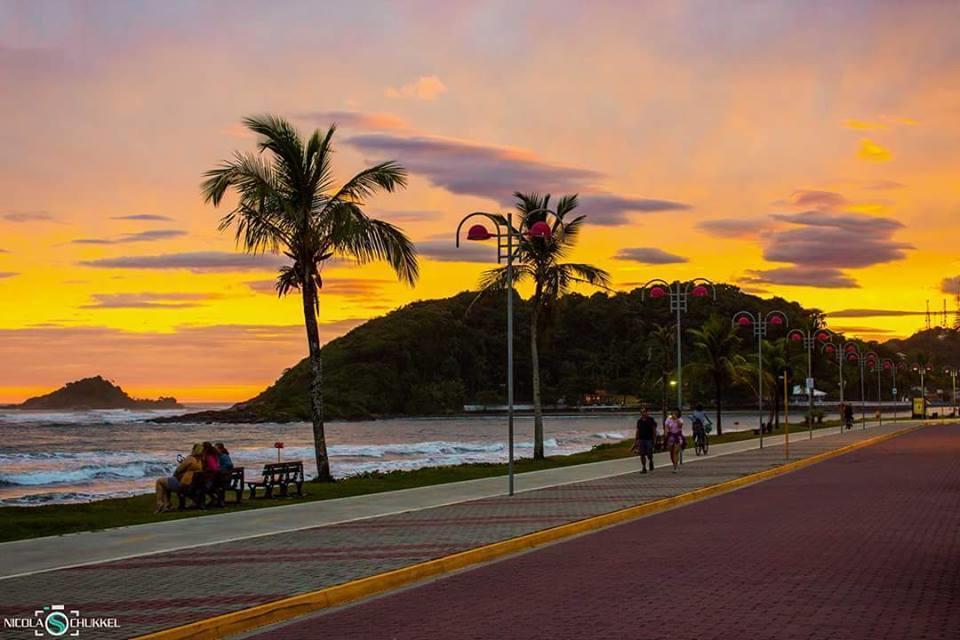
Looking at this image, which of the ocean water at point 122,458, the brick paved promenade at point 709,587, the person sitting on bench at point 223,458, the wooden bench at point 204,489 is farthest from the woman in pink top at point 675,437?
the ocean water at point 122,458

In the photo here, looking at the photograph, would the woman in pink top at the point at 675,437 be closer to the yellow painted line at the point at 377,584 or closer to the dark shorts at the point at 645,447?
the dark shorts at the point at 645,447

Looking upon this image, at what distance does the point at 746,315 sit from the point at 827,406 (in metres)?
154

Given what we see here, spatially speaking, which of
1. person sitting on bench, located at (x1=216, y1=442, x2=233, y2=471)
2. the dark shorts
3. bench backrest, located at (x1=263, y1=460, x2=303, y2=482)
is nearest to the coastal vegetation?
bench backrest, located at (x1=263, y1=460, x2=303, y2=482)

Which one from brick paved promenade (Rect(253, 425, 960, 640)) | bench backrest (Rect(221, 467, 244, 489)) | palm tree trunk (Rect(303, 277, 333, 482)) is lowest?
brick paved promenade (Rect(253, 425, 960, 640))

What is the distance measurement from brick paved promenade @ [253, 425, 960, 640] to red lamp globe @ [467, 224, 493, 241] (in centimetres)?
674

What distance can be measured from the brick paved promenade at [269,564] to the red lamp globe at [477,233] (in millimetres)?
5275

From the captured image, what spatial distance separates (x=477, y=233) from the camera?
22641mm

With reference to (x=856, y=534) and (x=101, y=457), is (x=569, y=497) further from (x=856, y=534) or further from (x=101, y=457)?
(x=101, y=457)

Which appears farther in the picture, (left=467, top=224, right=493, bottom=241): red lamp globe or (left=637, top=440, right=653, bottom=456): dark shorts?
(left=637, top=440, right=653, bottom=456): dark shorts

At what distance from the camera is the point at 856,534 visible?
16172 millimetres

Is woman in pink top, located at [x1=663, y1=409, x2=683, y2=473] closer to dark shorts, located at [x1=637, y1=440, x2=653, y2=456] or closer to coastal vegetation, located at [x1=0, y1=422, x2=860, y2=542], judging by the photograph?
dark shorts, located at [x1=637, y1=440, x2=653, y2=456]

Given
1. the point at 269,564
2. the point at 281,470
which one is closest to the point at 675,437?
the point at 281,470

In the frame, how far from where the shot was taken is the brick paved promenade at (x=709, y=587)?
930cm

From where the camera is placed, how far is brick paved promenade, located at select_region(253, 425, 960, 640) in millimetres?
9305
